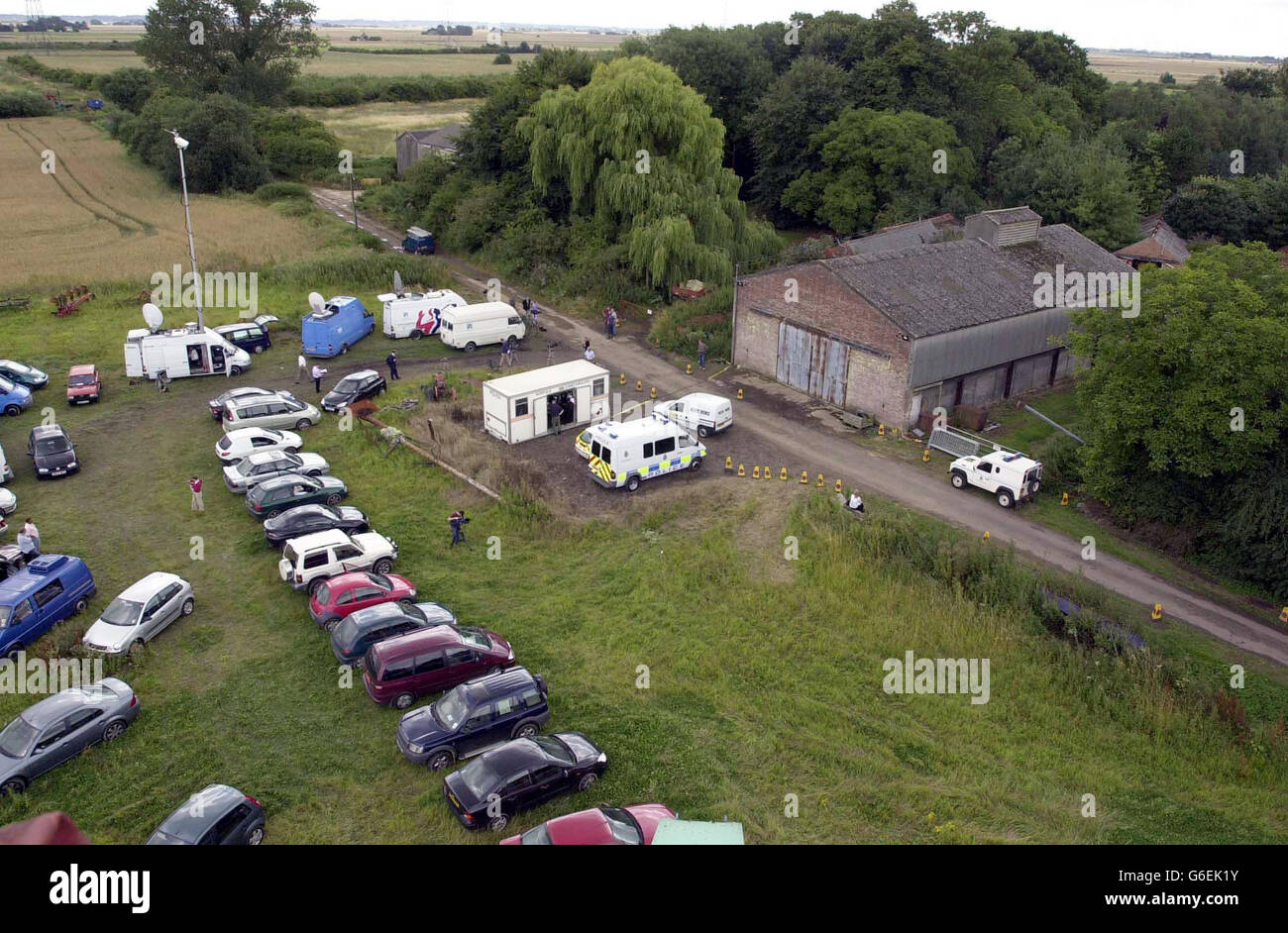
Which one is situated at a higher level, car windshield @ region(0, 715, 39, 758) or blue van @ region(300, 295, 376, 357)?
blue van @ region(300, 295, 376, 357)

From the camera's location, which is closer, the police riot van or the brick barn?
the police riot van

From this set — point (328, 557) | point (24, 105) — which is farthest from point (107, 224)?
point (24, 105)

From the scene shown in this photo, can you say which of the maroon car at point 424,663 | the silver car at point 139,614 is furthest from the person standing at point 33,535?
the maroon car at point 424,663

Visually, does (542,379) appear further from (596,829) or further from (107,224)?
(107,224)

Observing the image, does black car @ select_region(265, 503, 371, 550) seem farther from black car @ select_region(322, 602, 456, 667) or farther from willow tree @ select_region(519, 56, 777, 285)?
willow tree @ select_region(519, 56, 777, 285)

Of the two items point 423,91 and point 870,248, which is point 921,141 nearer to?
point 870,248

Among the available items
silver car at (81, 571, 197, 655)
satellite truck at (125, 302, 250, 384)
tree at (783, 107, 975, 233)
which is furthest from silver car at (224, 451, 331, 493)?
tree at (783, 107, 975, 233)
